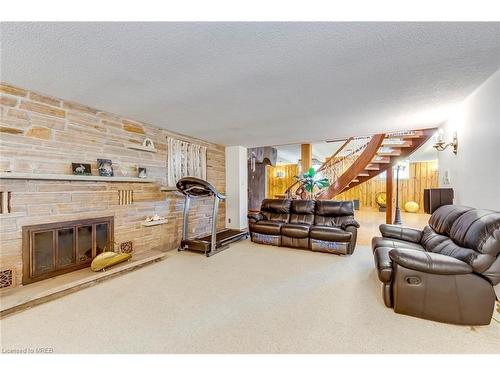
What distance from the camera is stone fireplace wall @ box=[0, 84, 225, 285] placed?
2350mm

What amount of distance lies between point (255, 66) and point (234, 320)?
7.42 feet

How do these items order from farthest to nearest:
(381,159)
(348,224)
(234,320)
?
(381,159) → (348,224) → (234,320)

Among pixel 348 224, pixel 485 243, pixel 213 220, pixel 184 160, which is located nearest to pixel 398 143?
pixel 348 224

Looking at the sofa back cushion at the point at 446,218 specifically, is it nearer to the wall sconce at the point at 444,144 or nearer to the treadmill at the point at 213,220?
the wall sconce at the point at 444,144

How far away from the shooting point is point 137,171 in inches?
141

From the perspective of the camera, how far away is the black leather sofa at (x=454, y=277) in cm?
181

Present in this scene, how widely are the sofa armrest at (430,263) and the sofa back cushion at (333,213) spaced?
7.57 feet

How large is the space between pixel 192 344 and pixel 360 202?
→ 10.2 meters

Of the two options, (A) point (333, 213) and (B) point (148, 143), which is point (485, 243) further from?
(B) point (148, 143)

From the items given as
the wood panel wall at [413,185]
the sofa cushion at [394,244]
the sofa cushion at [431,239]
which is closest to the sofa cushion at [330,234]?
the sofa cushion at [394,244]

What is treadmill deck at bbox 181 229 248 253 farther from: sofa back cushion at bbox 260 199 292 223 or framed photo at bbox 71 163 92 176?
framed photo at bbox 71 163 92 176

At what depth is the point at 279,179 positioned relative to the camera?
10.6m
